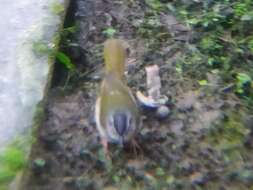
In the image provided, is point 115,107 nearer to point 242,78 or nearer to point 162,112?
point 162,112

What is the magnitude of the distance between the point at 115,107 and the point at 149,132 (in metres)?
0.37

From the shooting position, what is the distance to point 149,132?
15.4 feet

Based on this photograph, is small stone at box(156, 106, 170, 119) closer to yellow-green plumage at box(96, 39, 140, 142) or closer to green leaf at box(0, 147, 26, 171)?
yellow-green plumage at box(96, 39, 140, 142)

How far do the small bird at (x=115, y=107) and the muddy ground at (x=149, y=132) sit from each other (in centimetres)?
18

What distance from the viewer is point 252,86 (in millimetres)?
4969

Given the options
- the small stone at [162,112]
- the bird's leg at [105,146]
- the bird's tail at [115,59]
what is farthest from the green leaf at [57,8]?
the bird's leg at [105,146]

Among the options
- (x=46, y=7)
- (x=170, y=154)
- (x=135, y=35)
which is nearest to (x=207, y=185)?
(x=170, y=154)

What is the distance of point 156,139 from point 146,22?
45.7 inches

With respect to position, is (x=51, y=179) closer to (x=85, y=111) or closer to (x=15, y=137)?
(x=15, y=137)

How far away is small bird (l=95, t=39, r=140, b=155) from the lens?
434 centimetres

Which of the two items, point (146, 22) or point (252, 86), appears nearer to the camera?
point (252, 86)

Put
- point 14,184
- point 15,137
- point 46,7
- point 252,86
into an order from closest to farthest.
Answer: point 14,184 → point 15,137 → point 252,86 → point 46,7

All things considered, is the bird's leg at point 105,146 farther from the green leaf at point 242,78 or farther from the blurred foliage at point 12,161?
the green leaf at point 242,78

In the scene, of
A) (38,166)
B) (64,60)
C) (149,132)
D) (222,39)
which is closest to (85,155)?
(38,166)
